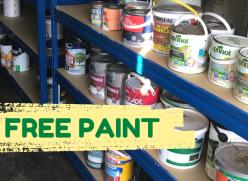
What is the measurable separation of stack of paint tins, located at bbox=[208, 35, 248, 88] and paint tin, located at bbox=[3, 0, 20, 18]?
71.3 inches

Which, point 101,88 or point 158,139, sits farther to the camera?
point 101,88

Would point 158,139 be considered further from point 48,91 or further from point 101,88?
point 48,91

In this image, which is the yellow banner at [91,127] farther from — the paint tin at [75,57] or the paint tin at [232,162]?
the paint tin at [75,57]

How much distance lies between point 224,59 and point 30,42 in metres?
1.50

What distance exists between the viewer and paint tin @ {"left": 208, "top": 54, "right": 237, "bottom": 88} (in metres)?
1.03

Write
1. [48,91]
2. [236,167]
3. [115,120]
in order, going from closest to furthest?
[236,167]
[115,120]
[48,91]

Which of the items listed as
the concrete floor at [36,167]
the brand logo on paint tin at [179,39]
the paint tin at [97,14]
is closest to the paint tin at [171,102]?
the brand logo on paint tin at [179,39]

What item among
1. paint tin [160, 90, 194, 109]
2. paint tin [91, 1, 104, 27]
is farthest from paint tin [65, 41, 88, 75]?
paint tin [160, 90, 194, 109]

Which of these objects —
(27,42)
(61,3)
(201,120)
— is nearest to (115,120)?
(201,120)

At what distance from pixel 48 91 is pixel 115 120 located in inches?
35.7

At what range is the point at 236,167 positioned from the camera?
1.04m

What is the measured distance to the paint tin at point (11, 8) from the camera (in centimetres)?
257

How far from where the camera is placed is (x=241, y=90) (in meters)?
0.98

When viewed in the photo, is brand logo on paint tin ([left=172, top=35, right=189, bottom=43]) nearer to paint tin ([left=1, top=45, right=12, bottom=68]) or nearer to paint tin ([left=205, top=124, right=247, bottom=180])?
paint tin ([left=205, top=124, right=247, bottom=180])
